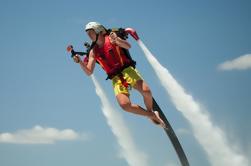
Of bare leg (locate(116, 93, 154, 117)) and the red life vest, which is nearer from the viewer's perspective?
bare leg (locate(116, 93, 154, 117))

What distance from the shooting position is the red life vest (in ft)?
38.9

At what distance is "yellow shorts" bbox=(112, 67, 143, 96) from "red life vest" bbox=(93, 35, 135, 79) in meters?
0.15

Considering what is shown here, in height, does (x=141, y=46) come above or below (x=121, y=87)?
above

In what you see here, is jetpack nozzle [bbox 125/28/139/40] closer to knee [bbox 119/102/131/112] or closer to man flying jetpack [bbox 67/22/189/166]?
man flying jetpack [bbox 67/22/189/166]

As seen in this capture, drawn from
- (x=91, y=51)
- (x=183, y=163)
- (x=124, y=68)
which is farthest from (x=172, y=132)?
(x=91, y=51)

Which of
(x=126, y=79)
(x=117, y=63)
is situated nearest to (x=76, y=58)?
(x=117, y=63)

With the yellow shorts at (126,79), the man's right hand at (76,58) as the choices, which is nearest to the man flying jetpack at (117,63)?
the yellow shorts at (126,79)

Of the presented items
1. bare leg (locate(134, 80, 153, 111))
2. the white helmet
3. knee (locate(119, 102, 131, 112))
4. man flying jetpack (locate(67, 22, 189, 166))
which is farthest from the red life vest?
knee (locate(119, 102, 131, 112))

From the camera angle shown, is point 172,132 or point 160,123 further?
point 172,132

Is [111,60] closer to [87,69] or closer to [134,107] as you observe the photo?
[87,69]

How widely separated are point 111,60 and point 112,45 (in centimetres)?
45

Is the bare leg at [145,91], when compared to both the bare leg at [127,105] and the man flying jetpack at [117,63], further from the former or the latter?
the bare leg at [127,105]

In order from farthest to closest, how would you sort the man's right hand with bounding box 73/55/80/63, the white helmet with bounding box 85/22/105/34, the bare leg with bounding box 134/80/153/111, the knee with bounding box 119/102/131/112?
the bare leg with bounding box 134/80/153/111
the white helmet with bounding box 85/22/105/34
the knee with bounding box 119/102/131/112
the man's right hand with bounding box 73/55/80/63

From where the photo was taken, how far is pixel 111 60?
11.9 metres
